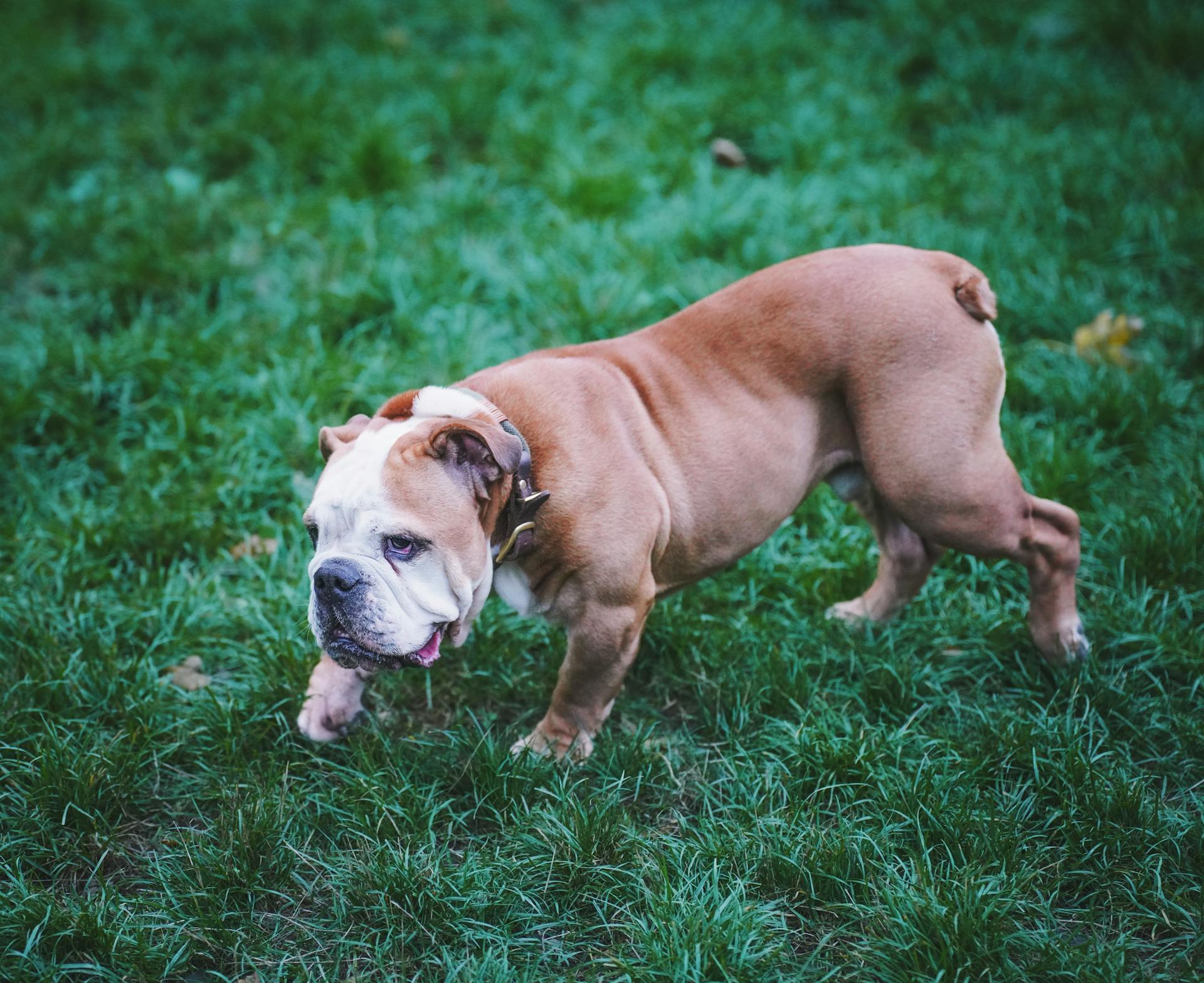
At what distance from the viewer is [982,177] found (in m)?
6.33

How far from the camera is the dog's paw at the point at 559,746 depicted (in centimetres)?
348

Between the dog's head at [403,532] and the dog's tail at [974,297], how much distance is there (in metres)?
1.60

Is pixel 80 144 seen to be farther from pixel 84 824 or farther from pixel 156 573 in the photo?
pixel 84 824

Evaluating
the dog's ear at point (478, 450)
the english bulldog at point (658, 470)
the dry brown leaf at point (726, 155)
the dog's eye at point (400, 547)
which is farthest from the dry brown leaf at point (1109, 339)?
the dog's eye at point (400, 547)

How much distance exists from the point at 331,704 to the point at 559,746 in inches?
31.2

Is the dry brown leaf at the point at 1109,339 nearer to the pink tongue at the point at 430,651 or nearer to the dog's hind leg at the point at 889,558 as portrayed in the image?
the dog's hind leg at the point at 889,558

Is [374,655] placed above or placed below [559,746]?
above

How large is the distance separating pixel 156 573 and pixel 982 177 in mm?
5124

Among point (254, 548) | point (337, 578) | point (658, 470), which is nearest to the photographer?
point (337, 578)

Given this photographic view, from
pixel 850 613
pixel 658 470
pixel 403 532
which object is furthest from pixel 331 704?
pixel 850 613

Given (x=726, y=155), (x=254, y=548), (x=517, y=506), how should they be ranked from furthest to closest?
(x=726, y=155), (x=254, y=548), (x=517, y=506)

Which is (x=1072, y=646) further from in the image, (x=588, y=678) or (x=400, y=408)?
(x=400, y=408)

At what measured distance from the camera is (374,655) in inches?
117

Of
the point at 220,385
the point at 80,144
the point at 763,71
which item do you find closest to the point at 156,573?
the point at 220,385
